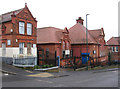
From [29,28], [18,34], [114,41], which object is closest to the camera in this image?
[18,34]

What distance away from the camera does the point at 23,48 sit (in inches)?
901

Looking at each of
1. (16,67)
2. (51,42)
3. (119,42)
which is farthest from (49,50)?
(119,42)

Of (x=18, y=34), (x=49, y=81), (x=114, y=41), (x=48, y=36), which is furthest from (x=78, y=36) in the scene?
(x=49, y=81)

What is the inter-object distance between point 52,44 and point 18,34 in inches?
319

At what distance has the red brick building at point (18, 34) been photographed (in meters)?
21.3

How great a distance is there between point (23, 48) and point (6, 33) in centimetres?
343

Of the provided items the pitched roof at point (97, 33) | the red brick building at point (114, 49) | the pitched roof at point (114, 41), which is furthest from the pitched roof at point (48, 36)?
the pitched roof at point (114, 41)

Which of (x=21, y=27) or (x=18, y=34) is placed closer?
(x=18, y=34)

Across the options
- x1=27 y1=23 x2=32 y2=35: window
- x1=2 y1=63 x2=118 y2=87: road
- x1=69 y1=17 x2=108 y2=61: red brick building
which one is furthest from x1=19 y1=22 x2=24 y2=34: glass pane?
x1=69 y1=17 x2=108 y2=61: red brick building

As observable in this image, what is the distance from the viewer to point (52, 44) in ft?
92.7

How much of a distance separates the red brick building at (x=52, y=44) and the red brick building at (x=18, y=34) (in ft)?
13.8

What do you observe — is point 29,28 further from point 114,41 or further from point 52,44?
point 114,41

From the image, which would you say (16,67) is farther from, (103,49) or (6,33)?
(103,49)

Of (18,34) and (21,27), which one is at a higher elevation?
(21,27)
